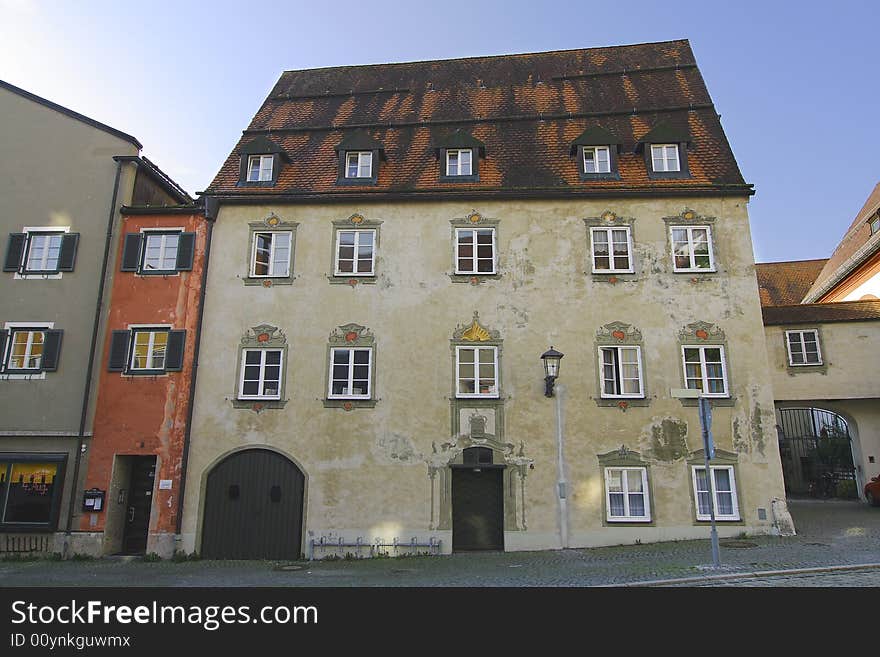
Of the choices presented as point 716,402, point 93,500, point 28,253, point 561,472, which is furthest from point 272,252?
point 716,402

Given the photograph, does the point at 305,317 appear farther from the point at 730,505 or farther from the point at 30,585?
the point at 730,505

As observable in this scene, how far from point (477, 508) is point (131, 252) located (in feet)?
40.7

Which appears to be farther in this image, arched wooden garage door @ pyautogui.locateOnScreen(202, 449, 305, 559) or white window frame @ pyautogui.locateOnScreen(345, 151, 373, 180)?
white window frame @ pyautogui.locateOnScreen(345, 151, 373, 180)

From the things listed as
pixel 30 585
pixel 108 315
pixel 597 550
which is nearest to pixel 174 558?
pixel 30 585

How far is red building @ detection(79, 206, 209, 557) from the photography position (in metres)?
17.2

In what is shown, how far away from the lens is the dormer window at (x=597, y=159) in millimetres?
19344

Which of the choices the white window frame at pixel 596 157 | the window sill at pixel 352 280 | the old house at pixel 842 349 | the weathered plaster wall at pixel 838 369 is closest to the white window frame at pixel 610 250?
the white window frame at pixel 596 157

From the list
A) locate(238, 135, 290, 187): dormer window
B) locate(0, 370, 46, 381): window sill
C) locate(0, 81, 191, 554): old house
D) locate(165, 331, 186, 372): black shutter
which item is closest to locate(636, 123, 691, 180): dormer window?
locate(238, 135, 290, 187): dormer window

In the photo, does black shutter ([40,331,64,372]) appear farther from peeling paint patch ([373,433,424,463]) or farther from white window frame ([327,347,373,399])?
peeling paint patch ([373,433,424,463])

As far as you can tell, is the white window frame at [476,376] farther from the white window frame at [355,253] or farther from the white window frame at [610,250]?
the white window frame at [610,250]

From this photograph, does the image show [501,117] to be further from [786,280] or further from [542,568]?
[786,280]

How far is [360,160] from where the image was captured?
2016 centimetres

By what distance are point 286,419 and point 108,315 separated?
6081 millimetres

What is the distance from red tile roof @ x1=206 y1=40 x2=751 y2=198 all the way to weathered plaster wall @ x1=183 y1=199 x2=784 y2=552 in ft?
2.89
